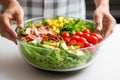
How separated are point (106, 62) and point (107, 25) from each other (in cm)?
17

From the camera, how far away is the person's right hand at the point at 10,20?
1079 millimetres

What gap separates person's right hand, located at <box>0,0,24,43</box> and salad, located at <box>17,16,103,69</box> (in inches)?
1.2

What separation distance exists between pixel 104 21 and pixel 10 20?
39 cm

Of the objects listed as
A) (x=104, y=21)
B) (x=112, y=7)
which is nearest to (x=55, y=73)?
(x=104, y=21)

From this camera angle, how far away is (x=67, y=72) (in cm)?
102

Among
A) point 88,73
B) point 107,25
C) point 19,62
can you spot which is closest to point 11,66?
point 19,62

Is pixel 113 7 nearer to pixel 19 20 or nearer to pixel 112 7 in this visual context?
pixel 112 7

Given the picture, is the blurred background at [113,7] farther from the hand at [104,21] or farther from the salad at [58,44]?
the salad at [58,44]

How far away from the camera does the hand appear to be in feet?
3.76

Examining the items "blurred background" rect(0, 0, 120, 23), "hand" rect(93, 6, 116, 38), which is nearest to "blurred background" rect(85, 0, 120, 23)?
"blurred background" rect(0, 0, 120, 23)

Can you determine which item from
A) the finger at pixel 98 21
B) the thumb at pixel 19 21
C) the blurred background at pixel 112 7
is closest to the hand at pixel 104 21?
the finger at pixel 98 21

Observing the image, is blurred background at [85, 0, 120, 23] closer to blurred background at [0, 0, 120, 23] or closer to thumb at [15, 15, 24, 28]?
blurred background at [0, 0, 120, 23]

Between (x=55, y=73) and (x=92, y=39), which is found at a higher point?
(x=92, y=39)

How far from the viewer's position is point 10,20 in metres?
1.17
